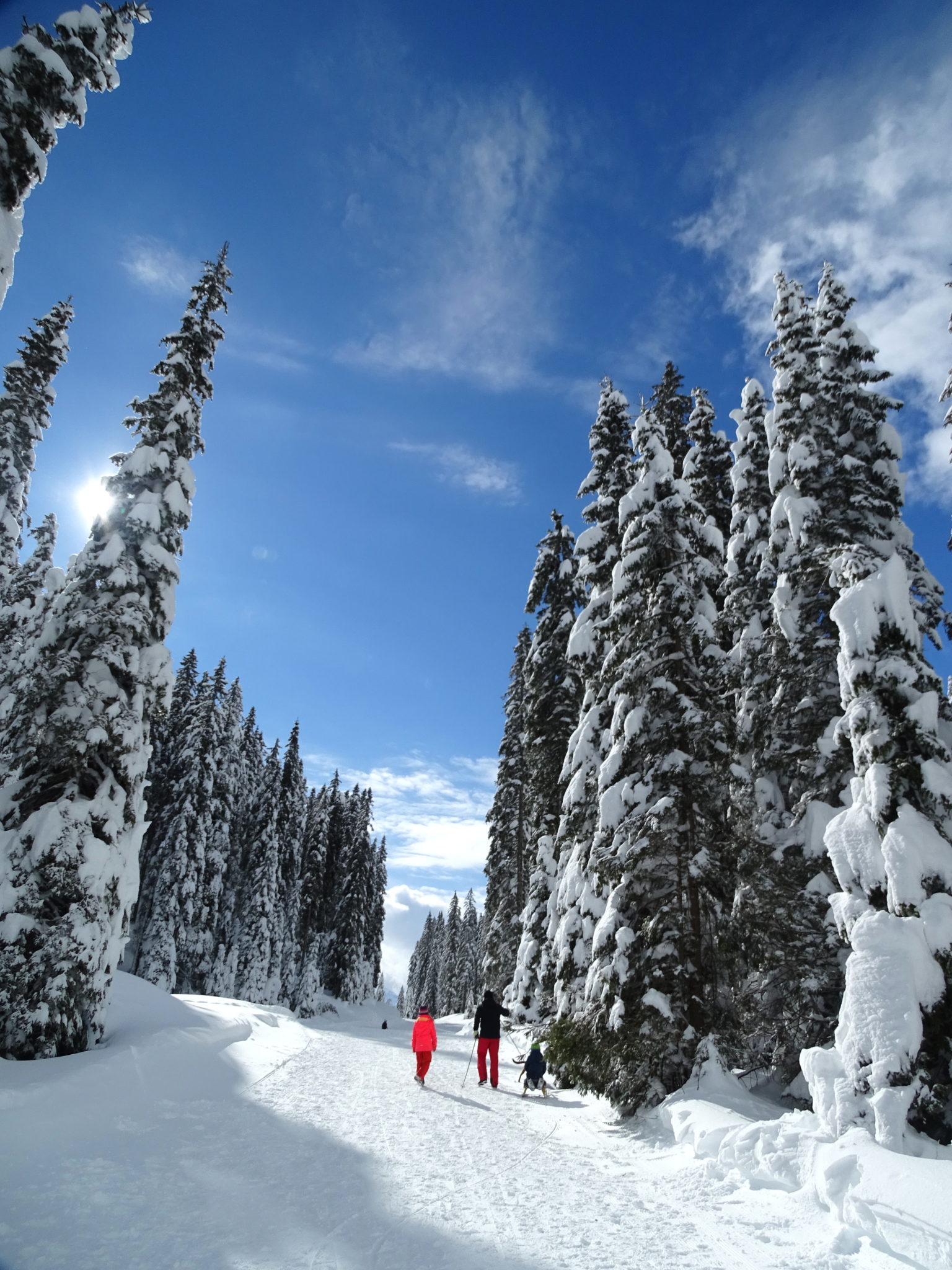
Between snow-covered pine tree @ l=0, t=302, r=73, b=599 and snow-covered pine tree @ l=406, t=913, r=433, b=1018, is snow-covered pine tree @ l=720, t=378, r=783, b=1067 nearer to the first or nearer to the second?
snow-covered pine tree @ l=0, t=302, r=73, b=599

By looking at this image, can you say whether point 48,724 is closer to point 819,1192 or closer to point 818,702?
point 819,1192

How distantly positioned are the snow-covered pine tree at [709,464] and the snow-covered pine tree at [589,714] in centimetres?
275

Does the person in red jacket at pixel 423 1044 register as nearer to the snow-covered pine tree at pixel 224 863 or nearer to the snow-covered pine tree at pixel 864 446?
the snow-covered pine tree at pixel 864 446

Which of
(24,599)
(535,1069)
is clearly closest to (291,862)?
(24,599)

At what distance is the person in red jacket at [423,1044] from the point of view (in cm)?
1331

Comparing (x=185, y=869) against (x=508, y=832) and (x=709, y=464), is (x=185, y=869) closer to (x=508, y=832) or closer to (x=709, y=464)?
(x=508, y=832)

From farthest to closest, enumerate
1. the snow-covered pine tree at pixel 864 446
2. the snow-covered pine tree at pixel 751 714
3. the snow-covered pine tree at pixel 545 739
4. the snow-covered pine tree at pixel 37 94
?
1. the snow-covered pine tree at pixel 545 739
2. the snow-covered pine tree at pixel 864 446
3. the snow-covered pine tree at pixel 751 714
4. the snow-covered pine tree at pixel 37 94

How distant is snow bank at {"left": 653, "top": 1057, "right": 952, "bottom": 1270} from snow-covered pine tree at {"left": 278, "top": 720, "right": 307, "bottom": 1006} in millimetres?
44025

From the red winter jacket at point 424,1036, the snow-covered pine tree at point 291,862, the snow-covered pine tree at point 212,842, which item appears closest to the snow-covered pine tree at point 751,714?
the red winter jacket at point 424,1036

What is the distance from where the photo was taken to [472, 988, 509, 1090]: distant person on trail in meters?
14.2

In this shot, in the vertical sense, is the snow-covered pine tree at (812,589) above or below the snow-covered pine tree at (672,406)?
below

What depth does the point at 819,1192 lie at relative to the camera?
5734mm

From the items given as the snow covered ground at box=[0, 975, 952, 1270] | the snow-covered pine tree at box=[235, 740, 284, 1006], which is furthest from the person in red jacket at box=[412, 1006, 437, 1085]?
the snow-covered pine tree at box=[235, 740, 284, 1006]

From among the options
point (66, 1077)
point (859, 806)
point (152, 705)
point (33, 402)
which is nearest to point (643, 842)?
point (859, 806)
